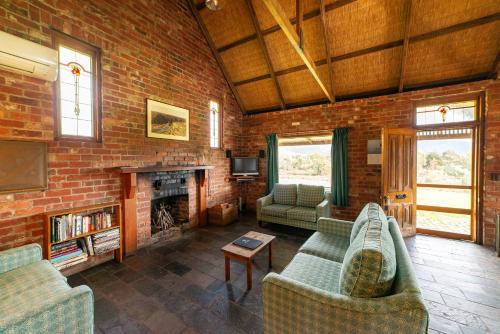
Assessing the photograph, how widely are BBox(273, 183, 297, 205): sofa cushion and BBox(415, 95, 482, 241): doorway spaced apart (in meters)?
2.37

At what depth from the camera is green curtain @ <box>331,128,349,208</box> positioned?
167 inches

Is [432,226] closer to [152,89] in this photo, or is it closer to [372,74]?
[372,74]

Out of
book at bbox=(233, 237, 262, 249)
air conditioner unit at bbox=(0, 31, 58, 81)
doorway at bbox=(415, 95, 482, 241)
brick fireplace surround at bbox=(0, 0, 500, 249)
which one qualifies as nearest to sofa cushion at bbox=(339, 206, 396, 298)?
book at bbox=(233, 237, 262, 249)

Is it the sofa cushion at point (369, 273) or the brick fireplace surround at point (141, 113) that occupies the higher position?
the brick fireplace surround at point (141, 113)

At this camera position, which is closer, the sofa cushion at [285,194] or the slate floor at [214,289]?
the slate floor at [214,289]

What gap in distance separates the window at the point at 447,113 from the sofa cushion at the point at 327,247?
→ 9.83 ft

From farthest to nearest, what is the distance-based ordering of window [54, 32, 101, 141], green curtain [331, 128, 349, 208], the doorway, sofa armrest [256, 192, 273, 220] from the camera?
green curtain [331, 128, 349, 208]
sofa armrest [256, 192, 273, 220]
the doorway
window [54, 32, 101, 141]

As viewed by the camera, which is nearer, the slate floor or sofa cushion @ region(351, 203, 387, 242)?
the slate floor

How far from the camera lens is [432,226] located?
3895mm

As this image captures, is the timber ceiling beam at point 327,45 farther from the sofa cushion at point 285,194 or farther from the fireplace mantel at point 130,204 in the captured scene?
the fireplace mantel at point 130,204

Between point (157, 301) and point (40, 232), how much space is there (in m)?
1.52

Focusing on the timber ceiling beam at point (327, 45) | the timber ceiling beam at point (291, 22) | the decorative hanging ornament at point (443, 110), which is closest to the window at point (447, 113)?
the decorative hanging ornament at point (443, 110)

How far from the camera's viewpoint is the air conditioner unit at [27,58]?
178cm

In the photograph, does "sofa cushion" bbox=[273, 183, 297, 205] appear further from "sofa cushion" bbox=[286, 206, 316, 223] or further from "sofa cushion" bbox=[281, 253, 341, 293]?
"sofa cushion" bbox=[281, 253, 341, 293]
